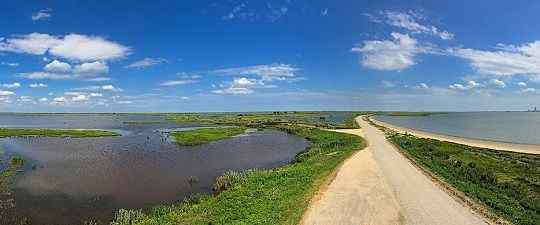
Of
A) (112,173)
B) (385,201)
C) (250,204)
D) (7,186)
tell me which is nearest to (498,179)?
(385,201)

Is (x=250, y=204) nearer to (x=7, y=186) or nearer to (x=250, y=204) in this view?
(x=250, y=204)

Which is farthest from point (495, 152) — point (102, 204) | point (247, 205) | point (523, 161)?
point (102, 204)

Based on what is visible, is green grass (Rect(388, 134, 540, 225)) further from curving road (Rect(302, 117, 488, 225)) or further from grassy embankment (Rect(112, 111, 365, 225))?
grassy embankment (Rect(112, 111, 365, 225))

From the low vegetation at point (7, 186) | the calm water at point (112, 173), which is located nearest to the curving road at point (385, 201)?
the calm water at point (112, 173)

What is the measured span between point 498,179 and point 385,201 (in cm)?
1620

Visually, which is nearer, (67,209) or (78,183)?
(67,209)

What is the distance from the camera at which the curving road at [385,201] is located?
66.4 feet

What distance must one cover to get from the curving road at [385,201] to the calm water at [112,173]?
36.9ft

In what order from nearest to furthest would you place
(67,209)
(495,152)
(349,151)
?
(67,209)
(349,151)
(495,152)

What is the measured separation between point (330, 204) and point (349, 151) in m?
24.2

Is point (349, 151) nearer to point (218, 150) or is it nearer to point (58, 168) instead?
point (218, 150)

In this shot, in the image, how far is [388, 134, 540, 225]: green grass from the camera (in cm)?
2175

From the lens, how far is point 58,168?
42.6 m

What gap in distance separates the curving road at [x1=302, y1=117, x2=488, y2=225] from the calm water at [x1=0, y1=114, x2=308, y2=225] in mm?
11236
